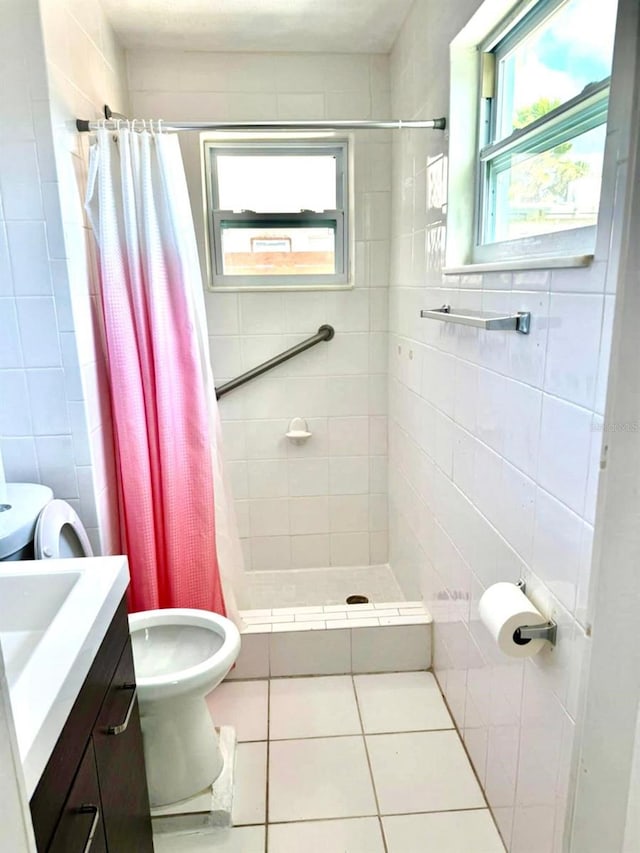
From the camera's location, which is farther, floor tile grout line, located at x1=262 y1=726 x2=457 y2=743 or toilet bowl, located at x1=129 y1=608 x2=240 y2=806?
floor tile grout line, located at x1=262 y1=726 x2=457 y2=743

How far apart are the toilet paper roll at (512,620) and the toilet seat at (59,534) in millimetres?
1054

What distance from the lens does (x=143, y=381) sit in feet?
6.16

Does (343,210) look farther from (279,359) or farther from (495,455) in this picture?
(495,455)

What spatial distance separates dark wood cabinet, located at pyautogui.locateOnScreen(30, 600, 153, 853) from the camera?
0.78 m

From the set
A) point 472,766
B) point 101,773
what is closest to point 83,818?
point 101,773

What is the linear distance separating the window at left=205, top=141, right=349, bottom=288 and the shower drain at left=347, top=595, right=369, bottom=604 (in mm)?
1425

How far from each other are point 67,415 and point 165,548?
0.58 meters

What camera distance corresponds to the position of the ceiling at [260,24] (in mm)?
1966

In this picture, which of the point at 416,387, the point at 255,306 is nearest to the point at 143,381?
the point at 255,306

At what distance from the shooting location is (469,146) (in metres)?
1.68

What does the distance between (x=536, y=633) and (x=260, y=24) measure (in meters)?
2.23

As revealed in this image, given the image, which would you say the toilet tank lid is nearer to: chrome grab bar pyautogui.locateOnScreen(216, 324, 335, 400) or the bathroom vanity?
the bathroom vanity

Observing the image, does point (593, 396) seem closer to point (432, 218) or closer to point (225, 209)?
point (432, 218)

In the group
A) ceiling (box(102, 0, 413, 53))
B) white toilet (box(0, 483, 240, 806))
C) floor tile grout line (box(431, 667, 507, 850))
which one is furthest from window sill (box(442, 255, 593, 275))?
floor tile grout line (box(431, 667, 507, 850))
